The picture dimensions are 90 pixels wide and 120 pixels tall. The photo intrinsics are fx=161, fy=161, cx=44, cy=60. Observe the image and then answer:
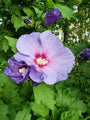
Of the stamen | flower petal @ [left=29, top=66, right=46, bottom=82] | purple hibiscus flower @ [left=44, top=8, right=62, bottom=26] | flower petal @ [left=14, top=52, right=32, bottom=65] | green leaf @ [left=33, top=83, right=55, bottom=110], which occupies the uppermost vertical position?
purple hibiscus flower @ [left=44, top=8, right=62, bottom=26]

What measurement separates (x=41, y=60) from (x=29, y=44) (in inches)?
5.0

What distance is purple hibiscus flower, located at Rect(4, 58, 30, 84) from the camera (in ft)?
2.62

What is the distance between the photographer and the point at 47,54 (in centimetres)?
97

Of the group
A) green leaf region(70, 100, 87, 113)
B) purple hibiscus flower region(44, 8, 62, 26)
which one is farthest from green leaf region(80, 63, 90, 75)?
purple hibiscus flower region(44, 8, 62, 26)

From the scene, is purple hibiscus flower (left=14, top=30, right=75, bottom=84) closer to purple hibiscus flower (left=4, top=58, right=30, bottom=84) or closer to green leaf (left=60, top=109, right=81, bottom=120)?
purple hibiscus flower (left=4, top=58, right=30, bottom=84)

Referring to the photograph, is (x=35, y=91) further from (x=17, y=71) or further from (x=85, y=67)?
(x=85, y=67)

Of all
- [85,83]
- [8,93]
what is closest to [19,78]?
[8,93]

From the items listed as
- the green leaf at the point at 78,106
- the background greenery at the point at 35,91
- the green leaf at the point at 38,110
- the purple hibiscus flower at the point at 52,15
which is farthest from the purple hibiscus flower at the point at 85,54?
the green leaf at the point at 38,110

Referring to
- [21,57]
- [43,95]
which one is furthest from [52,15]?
[43,95]

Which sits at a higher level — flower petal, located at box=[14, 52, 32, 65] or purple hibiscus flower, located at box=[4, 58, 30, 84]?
flower petal, located at box=[14, 52, 32, 65]

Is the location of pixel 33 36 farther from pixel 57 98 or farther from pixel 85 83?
pixel 85 83

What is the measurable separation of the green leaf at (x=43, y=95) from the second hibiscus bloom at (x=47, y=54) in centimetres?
11

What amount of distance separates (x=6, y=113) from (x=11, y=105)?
119 millimetres

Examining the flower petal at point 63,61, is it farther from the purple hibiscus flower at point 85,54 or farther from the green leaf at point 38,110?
the purple hibiscus flower at point 85,54
